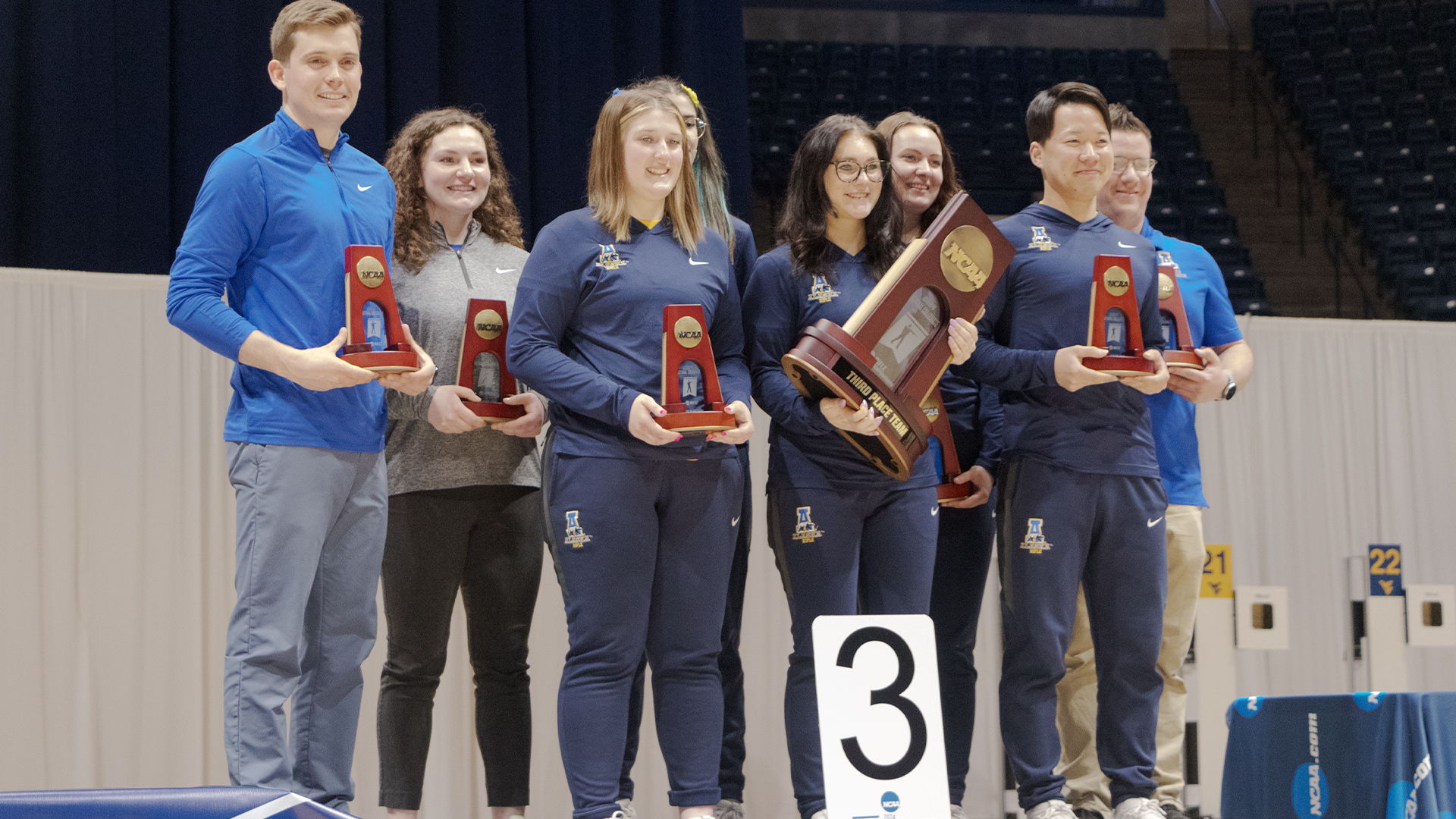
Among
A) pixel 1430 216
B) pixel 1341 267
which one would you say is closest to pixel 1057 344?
pixel 1430 216

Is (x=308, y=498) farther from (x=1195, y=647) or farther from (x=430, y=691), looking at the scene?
(x=1195, y=647)

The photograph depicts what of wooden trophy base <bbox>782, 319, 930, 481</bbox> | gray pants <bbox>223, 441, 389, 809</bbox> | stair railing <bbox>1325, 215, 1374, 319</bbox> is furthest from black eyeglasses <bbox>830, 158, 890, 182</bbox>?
stair railing <bbox>1325, 215, 1374, 319</bbox>

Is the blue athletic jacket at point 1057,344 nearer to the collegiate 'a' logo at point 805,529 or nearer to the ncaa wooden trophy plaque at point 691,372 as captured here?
the collegiate 'a' logo at point 805,529

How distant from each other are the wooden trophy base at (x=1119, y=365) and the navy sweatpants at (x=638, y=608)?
0.76 meters

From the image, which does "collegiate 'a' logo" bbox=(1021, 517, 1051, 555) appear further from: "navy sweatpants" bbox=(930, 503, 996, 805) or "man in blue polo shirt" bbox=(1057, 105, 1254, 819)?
"man in blue polo shirt" bbox=(1057, 105, 1254, 819)

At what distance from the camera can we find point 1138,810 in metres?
2.42

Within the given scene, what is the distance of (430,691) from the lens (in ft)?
8.25

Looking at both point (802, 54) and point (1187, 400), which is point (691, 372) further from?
point (802, 54)

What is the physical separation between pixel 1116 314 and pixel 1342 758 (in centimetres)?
91

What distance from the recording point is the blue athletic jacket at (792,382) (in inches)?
95.4

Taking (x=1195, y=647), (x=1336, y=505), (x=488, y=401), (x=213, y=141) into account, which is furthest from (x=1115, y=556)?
(x=213, y=141)

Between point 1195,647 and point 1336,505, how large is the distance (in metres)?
1.26

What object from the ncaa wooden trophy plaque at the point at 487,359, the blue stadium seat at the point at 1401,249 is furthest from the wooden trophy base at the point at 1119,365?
the blue stadium seat at the point at 1401,249

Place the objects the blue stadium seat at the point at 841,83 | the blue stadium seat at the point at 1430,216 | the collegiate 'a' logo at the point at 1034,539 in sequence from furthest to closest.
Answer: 1. the blue stadium seat at the point at 841,83
2. the blue stadium seat at the point at 1430,216
3. the collegiate 'a' logo at the point at 1034,539
